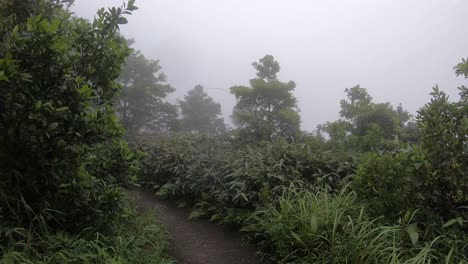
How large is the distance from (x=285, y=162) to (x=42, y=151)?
3747 mm

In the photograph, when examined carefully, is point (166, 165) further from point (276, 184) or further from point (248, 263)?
point (248, 263)

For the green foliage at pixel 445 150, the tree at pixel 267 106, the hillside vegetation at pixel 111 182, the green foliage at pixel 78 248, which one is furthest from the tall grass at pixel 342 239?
the tree at pixel 267 106

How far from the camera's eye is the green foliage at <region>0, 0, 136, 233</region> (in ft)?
8.99

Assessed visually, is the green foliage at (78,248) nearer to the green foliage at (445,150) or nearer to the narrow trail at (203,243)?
the narrow trail at (203,243)

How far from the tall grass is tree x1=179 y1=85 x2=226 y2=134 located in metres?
19.6

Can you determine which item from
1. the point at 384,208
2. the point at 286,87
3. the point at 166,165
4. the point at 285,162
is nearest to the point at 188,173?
the point at 166,165

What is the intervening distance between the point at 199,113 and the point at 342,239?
70.8 feet

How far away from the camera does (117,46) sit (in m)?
3.67

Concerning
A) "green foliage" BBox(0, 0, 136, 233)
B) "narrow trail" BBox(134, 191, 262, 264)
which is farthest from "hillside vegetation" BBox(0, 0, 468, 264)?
"narrow trail" BBox(134, 191, 262, 264)

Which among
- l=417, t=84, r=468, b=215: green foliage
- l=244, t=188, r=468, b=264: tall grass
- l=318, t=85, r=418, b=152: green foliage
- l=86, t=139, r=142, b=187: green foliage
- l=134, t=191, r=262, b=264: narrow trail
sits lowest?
l=134, t=191, r=262, b=264: narrow trail

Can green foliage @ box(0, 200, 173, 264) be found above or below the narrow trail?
above

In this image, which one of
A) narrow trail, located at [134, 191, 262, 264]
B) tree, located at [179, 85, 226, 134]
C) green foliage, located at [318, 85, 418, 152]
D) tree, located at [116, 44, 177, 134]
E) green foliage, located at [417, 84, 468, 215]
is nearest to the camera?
green foliage, located at [417, 84, 468, 215]

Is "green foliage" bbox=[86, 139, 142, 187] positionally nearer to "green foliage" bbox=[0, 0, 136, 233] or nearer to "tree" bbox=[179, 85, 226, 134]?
"green foliage" bbox=[0, 0, 136, 233]

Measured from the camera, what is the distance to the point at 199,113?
24.5 meters
